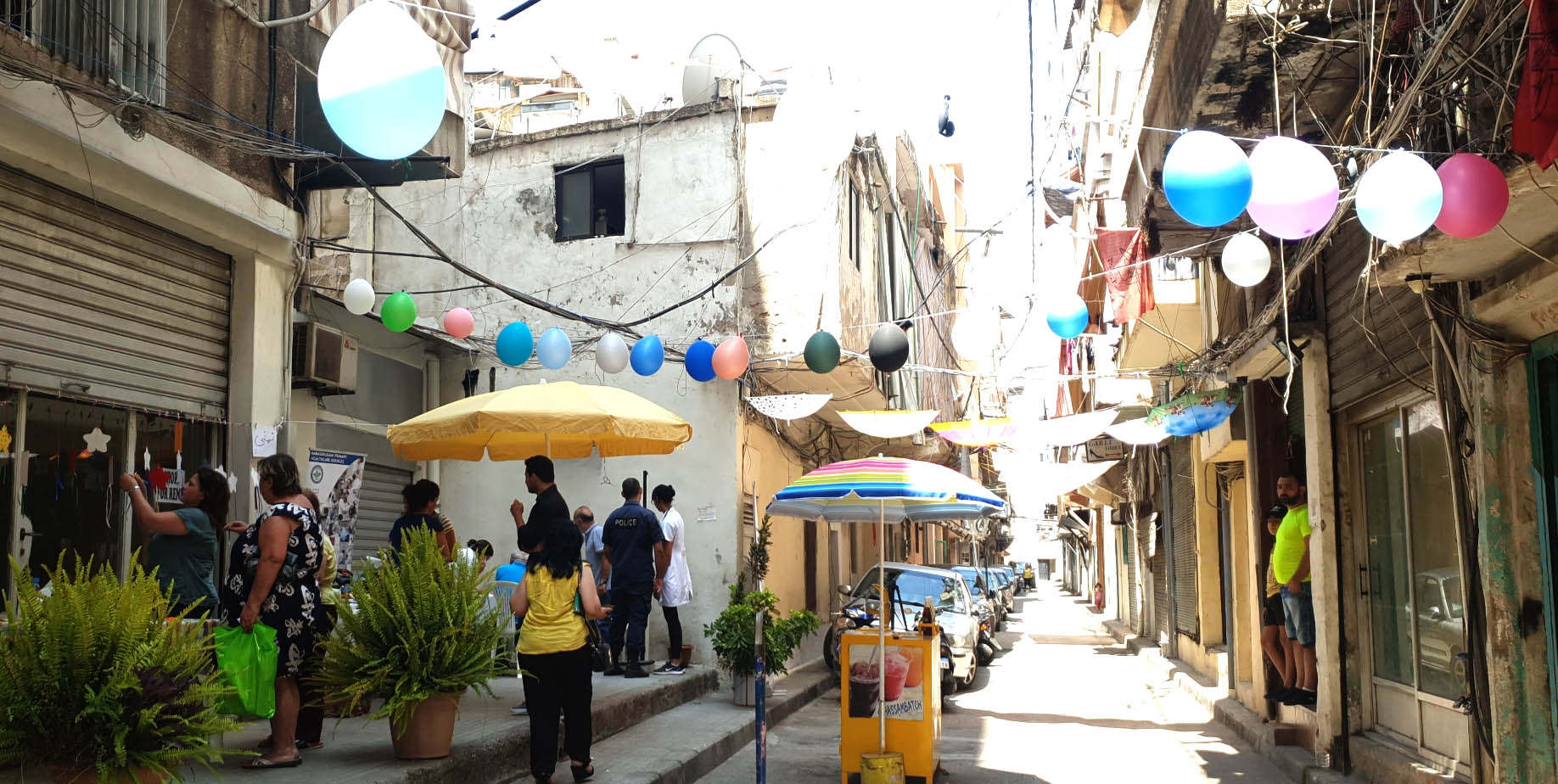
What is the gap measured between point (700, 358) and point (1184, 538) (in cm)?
1061

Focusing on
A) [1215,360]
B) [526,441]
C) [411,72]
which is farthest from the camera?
[1215,360]

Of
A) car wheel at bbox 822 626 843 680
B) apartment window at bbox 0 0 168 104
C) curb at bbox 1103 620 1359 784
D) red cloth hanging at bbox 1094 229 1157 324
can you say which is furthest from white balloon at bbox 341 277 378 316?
curb at bbox 1103 620 1359 784

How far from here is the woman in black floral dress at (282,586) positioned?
19.6ft

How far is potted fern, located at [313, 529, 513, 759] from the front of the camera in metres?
6.29

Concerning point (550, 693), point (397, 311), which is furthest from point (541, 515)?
point (397, 311)

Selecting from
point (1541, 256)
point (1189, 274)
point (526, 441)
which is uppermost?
point (1189, 274)

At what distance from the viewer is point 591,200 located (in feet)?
47.0

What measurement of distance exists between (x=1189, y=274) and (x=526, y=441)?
8467 mm

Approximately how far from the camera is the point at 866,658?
857cm

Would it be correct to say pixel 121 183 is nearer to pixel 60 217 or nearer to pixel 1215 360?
pixel 60 217

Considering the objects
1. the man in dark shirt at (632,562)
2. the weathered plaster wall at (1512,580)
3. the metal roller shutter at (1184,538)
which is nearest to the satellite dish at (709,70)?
the man in dark shirt at (632,562)

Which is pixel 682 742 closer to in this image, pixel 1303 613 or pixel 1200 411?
pixel 1303 613

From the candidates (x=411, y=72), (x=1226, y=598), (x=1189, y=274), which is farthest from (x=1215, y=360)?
(x=411, y=72)

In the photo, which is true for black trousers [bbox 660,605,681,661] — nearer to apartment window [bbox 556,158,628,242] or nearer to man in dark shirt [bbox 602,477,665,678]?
man in dark shirt [bbox 602,477,665,678]
